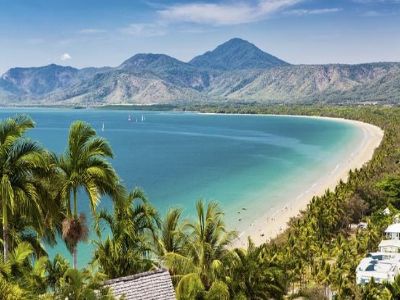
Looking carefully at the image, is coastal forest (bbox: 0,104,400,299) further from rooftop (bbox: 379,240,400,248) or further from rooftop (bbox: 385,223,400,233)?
rooftop (bbox: 385,223,400,233)

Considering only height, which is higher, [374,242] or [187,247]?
[187,247]

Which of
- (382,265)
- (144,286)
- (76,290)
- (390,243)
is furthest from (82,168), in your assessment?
(390,243)

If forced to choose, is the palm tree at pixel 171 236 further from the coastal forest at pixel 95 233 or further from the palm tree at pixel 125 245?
the palm tree at pixel 125 245

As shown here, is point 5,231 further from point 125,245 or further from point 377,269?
point 377,269

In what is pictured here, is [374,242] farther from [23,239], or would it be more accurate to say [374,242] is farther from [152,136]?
[152,136]

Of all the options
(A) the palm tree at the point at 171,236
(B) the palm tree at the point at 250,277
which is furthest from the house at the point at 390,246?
(A) the palm tree at the point at 171,236

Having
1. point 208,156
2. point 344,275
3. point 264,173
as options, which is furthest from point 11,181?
point 208,156
